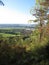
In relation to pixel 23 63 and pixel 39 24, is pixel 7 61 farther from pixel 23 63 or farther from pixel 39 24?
pixel 39 24

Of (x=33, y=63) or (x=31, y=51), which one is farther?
(x=31, y=51)

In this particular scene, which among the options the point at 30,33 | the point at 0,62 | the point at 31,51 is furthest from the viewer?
the point at 30,33

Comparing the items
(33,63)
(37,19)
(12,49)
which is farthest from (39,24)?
(33,63)

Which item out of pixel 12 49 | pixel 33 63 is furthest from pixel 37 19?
pixel 33 63

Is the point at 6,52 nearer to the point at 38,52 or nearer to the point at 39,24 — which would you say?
the point at 38,52

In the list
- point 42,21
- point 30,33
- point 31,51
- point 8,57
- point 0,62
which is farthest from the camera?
point 30,33

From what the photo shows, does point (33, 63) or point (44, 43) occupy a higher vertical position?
point (44, 43)

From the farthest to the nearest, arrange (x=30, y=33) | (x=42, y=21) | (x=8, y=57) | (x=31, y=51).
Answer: (x=30, y=33) < (x=42, y=21) < (x=31, y=51) < (x=8, y=57)

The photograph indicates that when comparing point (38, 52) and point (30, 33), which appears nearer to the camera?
point (38, 52)

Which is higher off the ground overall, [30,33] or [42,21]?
[42,21]
